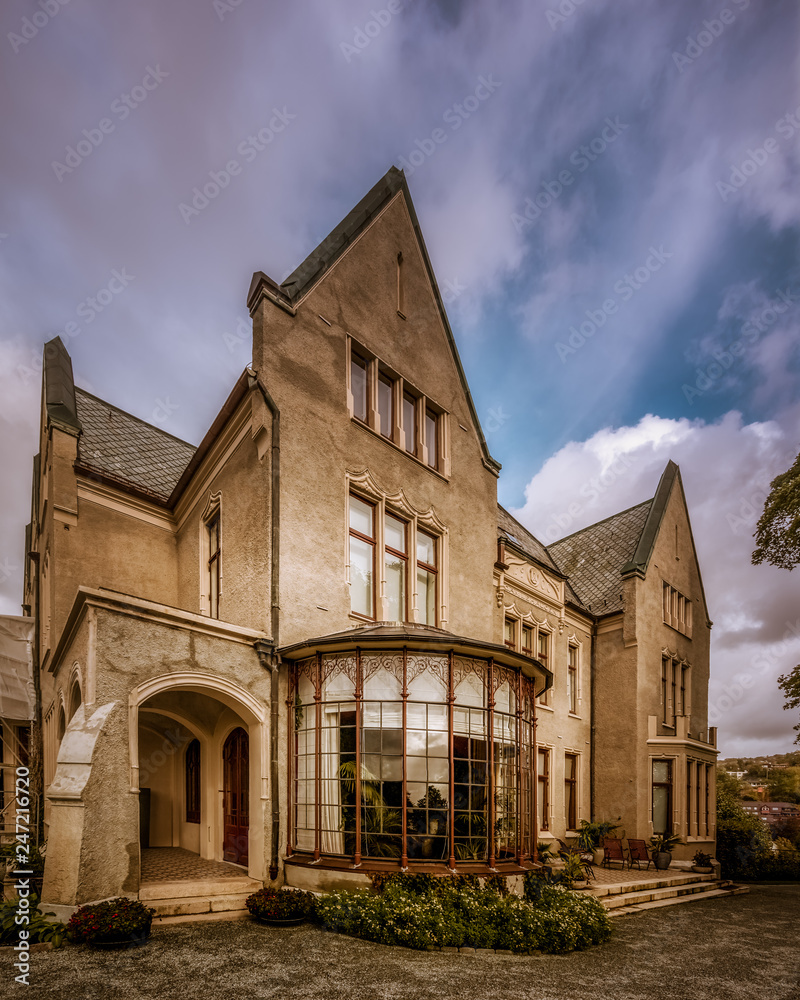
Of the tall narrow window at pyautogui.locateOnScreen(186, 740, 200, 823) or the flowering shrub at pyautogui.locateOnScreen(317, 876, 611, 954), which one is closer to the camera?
the flowering shrub at pyautogui.locateOnScreen(317, 876, 611, 954)

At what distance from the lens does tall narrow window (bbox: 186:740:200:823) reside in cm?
1384

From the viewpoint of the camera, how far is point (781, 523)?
2011 cm

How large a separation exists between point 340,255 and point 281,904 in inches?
462

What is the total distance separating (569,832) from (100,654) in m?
16.6

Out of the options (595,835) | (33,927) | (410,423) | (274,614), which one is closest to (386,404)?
(410,423)

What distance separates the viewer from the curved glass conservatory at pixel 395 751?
10.3 m

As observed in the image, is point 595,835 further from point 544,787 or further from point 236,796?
point 236,796

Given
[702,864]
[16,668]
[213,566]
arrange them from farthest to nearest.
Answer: [702,864], [16,668], [213,566]

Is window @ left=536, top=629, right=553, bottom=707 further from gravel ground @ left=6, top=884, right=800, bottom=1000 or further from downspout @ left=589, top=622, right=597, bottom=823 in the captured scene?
gravel ground @ left=6, top=884, right=800, bottom=1000

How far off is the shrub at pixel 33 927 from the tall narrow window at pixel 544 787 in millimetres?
14353

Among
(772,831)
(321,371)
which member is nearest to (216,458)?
(321,371)

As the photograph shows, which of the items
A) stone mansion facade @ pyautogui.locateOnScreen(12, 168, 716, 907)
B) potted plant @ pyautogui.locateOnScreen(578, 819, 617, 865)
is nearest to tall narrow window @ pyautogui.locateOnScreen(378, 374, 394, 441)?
stone mansion facade @ pyautogui.locateOnScreen(12, 168, 716, 907)

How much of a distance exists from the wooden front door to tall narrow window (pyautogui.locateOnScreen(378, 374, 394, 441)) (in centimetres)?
678

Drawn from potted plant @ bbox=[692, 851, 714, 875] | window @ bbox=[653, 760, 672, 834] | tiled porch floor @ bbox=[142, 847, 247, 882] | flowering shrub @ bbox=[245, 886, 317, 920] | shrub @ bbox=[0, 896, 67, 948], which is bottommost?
potted plant @ bbox=[692, 851, 714, 875]
